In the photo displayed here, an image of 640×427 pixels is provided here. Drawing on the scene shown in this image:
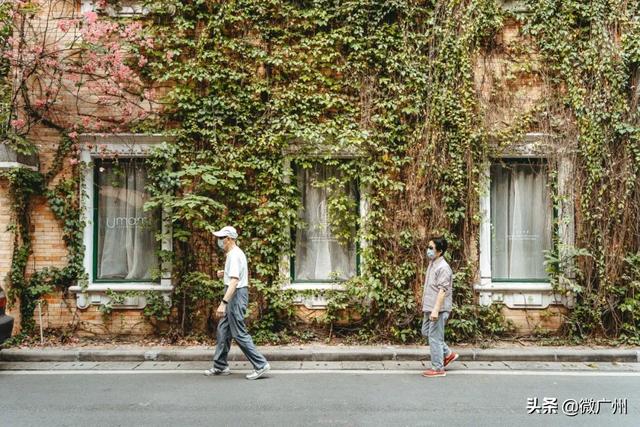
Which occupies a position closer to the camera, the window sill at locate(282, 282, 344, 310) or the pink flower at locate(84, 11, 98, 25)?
the pink flower at locate(84, 11, 98, 25)

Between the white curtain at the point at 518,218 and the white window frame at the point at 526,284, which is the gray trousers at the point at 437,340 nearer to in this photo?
the white window frame at the point at 526,284

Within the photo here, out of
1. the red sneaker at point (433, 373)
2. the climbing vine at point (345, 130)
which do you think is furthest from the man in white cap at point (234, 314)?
the red sneaker at point (433, 373)

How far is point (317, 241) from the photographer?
10859mm

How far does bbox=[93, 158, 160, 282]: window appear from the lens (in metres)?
10.8

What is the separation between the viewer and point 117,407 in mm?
6551

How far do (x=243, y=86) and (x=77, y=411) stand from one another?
6337 mm

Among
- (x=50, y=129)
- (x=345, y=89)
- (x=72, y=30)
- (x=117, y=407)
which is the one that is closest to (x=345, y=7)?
(x=345, y=89)

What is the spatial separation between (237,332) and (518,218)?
609 centimetres

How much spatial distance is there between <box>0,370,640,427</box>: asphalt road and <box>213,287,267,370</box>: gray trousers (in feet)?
1.04

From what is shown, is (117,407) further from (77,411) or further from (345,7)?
(345,7)

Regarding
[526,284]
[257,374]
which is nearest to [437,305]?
[257,374]

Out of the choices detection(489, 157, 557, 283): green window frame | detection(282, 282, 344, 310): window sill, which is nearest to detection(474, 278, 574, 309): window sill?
detection(489, 157, 557, 283): green window frame

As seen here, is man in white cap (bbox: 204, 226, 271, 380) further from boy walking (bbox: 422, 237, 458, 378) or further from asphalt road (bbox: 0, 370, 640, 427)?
boy walking (bbox: 422, 237, 458, 378)

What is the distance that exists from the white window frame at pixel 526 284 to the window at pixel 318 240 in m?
2.41
